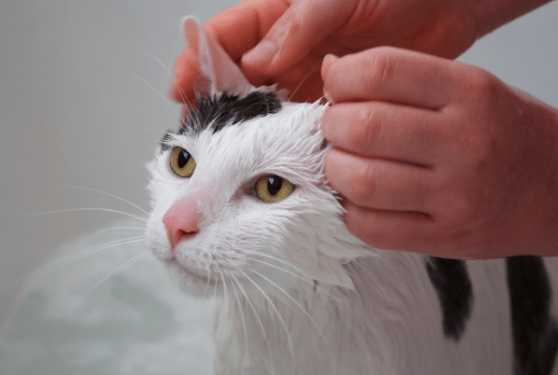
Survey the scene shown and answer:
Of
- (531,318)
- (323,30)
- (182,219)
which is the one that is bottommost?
(531,318)

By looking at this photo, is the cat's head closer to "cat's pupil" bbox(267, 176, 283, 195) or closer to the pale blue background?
"cat's pupil" bbox(267, 176, 283, 195)

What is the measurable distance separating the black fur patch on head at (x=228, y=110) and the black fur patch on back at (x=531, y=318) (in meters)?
0.42

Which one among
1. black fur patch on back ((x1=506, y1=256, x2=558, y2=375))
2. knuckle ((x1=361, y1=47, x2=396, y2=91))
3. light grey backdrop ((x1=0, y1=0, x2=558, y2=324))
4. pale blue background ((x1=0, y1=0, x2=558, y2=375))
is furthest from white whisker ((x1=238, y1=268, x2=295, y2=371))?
pale blue background ((x1=0, y1=0, x2=558, y2=375))

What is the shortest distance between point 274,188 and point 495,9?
0.55 m

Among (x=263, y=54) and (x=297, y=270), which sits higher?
(x=263, y=54)

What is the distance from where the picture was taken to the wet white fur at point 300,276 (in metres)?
0.43

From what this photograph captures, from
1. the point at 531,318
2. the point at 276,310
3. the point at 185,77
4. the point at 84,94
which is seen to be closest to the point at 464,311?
the point at 531,318

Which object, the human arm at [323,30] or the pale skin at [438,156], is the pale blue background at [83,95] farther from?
the pale skin at [438,156]

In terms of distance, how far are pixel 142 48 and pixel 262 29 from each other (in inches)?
18.8

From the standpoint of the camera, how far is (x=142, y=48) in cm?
106

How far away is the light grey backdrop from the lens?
961 mm

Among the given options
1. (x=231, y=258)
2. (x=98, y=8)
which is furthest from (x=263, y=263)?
(x=98, y=8)

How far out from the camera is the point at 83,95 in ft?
3.51

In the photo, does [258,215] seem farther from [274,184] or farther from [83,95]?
[83,95]
